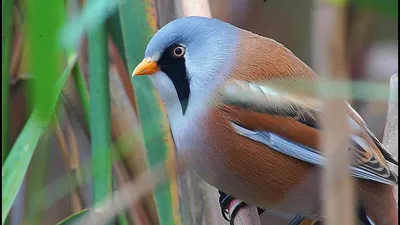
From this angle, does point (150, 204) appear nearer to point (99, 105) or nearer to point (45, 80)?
point (99, 105)

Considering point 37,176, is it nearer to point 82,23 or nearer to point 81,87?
point 81,87

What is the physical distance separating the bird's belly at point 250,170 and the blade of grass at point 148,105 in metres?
0.06

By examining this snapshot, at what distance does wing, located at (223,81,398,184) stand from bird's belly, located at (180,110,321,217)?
0.03m

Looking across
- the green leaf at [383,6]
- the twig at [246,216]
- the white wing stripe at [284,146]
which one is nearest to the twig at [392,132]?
the white wing stripe at [284,146]

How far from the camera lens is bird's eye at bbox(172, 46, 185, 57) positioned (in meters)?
1.57

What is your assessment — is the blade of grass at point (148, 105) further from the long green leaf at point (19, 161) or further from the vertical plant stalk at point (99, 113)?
the long green leaf at point (19, 161)

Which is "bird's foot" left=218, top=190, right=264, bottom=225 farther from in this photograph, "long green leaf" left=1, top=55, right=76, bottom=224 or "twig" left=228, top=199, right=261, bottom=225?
"long green leaf" left=1, top=55, right=76, bottom=224

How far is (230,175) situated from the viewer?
1.50 metres

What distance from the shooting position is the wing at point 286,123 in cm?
149

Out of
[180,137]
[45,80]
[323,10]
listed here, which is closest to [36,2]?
[45,80]

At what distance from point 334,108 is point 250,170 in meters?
0.80

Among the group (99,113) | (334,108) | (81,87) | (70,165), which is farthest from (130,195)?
(334,108)

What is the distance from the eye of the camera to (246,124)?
1.56 m

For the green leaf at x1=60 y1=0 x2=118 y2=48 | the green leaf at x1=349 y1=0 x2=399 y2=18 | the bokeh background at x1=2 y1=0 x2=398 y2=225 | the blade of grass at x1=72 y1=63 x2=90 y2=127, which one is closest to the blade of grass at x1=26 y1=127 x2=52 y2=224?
the bokeh background at x1=2 y1=0 x2=398 y2=225
